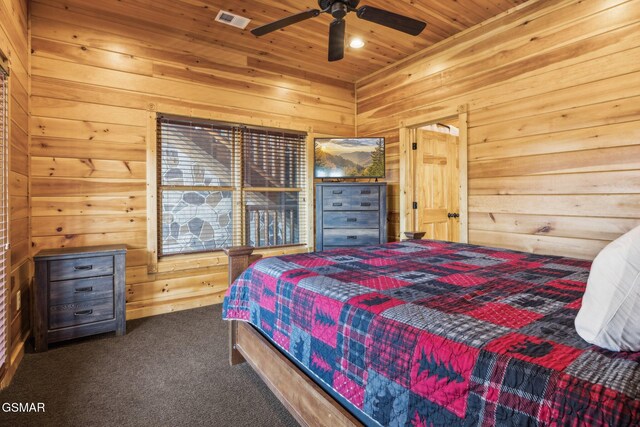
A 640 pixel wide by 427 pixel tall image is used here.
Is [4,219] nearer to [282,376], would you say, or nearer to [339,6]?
[282,376]

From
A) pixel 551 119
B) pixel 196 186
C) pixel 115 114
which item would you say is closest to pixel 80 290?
Answer: pixel 196 186

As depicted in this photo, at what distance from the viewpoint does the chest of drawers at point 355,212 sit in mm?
3992

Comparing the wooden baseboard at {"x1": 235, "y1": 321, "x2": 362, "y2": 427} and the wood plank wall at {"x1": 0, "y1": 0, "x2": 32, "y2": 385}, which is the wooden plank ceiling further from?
the wooden baseboard at {"x1": 235, "y1": 321, "x2": 362, "y2": 427}

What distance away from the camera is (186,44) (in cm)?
352

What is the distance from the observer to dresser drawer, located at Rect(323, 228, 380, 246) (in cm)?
399

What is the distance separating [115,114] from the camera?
320 centimetres

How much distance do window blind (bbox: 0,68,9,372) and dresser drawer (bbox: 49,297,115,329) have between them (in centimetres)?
59

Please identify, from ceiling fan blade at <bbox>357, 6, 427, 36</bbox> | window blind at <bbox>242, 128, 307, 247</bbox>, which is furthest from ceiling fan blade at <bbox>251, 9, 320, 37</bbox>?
window blind at <bbox>242, 128, 307, 247</bbox>

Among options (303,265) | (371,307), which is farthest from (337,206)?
(371,307)

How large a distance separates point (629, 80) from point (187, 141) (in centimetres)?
373

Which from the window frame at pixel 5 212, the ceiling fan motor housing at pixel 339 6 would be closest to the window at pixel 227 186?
the window frame at pixel 5 212

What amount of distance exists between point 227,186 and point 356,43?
6.81 ft

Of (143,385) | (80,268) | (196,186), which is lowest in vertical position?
(143,385)

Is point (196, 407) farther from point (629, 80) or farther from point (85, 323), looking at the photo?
point (629, 80)
